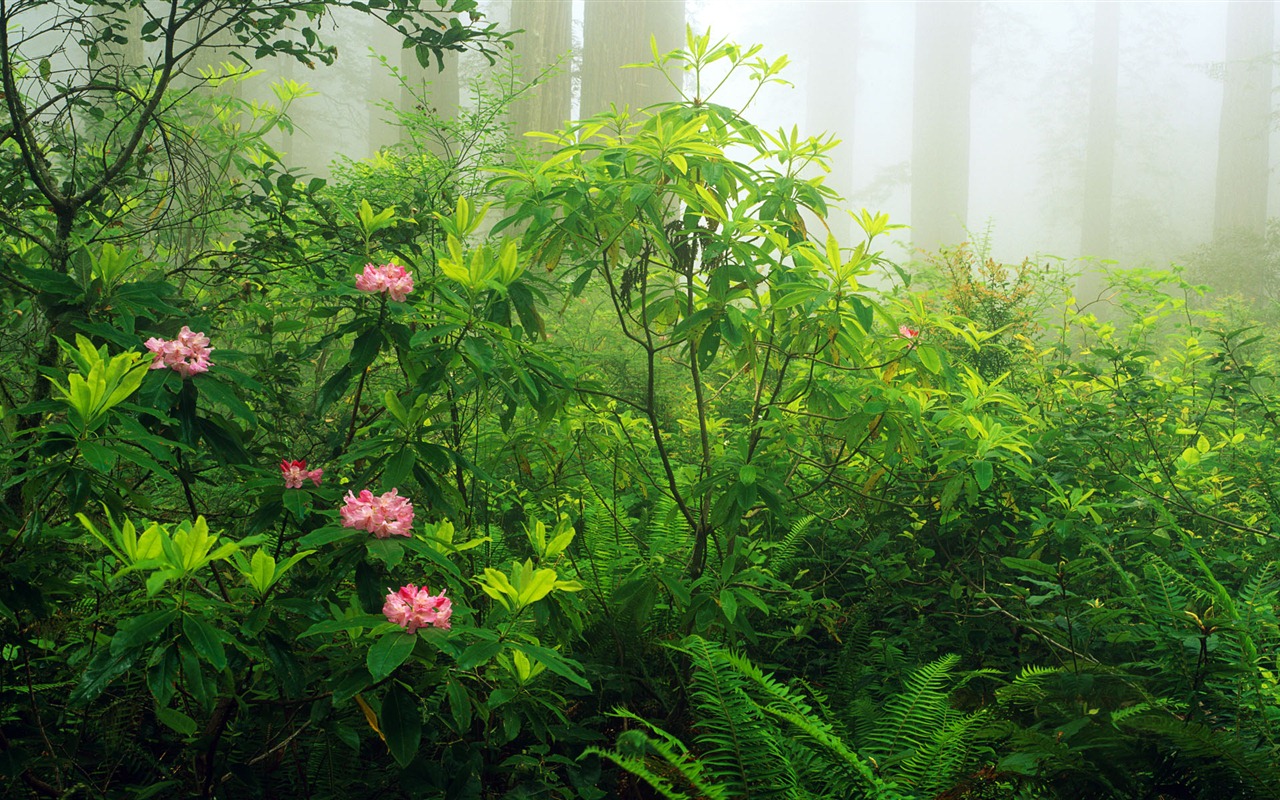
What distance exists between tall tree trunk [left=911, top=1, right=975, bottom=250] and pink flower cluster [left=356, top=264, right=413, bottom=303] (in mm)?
21497

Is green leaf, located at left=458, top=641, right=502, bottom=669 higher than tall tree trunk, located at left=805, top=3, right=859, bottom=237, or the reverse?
tall tree trunk, located at left=805, top=3, right=859, bottom=237

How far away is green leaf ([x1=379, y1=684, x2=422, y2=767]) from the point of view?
5.00 ft

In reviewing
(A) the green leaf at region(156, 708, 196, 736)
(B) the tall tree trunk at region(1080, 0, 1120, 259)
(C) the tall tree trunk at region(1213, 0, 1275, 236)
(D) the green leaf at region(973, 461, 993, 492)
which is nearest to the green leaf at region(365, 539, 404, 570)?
(A) the green leaf at region(156, 708, 196, 736)

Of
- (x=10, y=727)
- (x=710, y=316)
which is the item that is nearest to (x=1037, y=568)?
(x=710, y=316)

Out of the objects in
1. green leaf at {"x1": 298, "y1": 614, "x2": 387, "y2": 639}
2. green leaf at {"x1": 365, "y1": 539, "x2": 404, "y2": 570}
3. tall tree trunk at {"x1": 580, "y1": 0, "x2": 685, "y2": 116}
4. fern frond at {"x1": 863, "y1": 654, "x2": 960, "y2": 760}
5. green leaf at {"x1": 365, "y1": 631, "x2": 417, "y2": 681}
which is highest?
tall tree trunk at {"x1": 580, "y1": 0, "x2": 685, "y2": 116}

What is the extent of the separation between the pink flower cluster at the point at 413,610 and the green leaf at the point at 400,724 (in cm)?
16

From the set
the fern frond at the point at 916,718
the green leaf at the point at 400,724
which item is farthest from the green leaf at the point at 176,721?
the fern frond at the point at 916,718

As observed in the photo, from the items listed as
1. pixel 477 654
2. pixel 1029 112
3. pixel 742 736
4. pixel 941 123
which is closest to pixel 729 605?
pixel 742 736

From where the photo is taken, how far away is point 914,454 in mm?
2391

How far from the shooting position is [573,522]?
276 centimetres

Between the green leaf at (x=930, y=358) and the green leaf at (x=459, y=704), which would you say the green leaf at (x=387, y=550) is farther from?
the green leaf at (x=930, y=358)

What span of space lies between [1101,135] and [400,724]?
28.3 meters

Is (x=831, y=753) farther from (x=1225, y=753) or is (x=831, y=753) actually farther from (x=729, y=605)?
(x=1225, y=753)

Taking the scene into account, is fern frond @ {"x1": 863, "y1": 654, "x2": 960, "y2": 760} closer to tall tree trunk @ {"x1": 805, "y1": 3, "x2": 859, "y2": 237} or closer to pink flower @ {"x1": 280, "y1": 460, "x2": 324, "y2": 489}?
pink flower @ {"x1": 280, "y1": 460, "x2": 324, "y2": 489}
